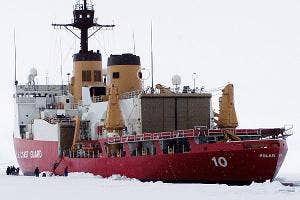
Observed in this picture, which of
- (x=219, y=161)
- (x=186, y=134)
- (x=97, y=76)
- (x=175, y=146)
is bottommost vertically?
(x=219, y=161)

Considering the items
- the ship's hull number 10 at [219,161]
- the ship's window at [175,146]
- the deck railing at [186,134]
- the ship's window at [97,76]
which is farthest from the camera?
the ship's window at [97,76]

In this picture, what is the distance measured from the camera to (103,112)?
48.3 m

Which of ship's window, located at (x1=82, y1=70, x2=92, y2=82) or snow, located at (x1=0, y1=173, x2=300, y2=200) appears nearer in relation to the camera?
snow, located at (x1=0, y1=173, x2=300, y2=200)

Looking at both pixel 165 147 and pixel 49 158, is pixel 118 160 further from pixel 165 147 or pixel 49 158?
pixel 49 158

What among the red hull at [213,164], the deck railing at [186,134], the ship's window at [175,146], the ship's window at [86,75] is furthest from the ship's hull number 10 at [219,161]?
the ship's window at [86,75]

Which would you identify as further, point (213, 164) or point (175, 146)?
point (175, 146)

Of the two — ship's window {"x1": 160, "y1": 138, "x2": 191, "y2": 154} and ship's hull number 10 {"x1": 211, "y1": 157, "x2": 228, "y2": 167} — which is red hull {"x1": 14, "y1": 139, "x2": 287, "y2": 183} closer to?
ship's hull number 10 {"x1": 211, "y1": 157, "x2": 228, "y2": 167}

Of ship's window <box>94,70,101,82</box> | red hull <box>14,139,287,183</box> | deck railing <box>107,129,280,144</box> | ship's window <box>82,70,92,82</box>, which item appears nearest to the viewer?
red hull <box>14,139,287,183</box>

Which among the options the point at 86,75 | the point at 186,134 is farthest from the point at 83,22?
the point at 186,134

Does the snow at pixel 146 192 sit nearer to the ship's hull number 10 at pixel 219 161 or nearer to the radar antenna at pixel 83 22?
the ship's hull number 10 at pixel 219 161

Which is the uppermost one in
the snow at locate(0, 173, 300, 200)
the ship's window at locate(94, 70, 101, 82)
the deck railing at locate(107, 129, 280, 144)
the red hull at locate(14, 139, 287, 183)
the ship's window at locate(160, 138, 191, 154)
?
the ship's window at locate(94, 70, 101, 82)

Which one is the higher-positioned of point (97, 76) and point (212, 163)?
point (97, 76)

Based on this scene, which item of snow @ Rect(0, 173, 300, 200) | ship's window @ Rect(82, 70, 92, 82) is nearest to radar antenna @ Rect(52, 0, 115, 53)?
ship's window @ Rect(82, 70, 92, 82)

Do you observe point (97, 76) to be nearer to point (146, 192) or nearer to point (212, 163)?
point (212, 163)
